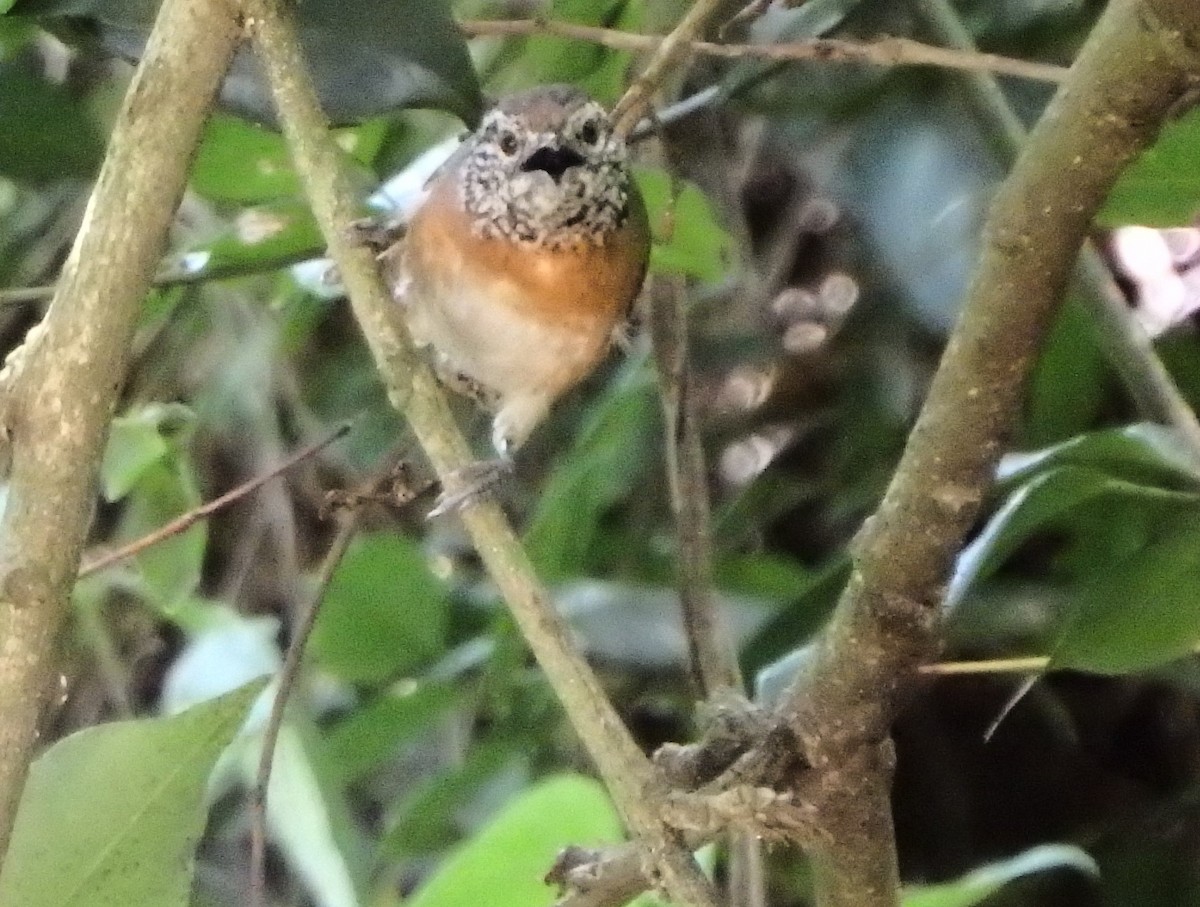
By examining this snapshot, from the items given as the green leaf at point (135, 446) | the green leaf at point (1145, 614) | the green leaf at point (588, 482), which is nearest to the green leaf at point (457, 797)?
the green leaf at point (588, 482)

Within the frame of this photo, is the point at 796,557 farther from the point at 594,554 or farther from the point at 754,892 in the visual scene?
the point at 754,892

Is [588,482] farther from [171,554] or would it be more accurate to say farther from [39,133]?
[39,133]

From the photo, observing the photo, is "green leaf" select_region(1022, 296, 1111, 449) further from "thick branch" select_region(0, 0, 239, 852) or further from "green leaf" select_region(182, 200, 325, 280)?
"thick branch" select_region(0, 0, 239, 852)

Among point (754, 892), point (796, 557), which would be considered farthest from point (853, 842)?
point (796, 557)

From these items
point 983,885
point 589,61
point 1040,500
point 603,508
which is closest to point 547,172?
point 589,61

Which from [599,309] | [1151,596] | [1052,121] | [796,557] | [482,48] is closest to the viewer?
[1052,121]

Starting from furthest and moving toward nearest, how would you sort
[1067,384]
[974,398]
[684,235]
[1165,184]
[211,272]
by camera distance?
1. [1067,384]
2. [684,235]
3. [211,272]
4. [1165,184]
5. [974,398]

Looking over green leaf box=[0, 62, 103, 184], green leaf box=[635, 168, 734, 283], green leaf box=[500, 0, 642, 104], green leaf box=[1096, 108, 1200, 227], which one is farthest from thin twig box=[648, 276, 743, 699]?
green leaf box=[0, 62, 103, 184]
